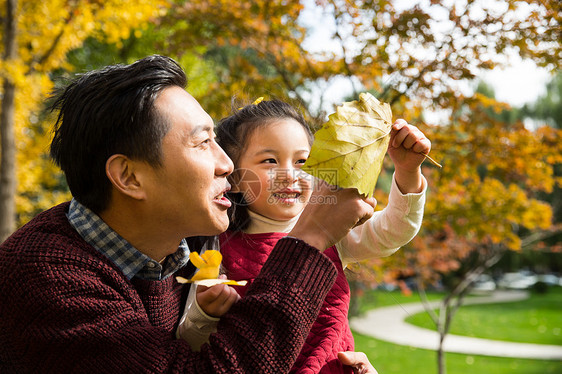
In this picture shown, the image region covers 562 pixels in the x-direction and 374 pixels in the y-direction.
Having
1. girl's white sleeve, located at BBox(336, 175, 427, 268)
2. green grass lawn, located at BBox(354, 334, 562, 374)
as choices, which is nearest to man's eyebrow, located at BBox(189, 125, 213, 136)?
girl's white sleeve, located at BBox(336, 175, 427, 268)

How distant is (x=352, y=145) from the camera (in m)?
1.14

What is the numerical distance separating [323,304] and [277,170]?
0.44 meters

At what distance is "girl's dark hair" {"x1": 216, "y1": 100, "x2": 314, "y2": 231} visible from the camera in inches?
66.2

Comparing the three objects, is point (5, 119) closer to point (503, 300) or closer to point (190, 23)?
point (190, 23)

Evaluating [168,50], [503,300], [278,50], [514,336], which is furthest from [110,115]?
[503,300]

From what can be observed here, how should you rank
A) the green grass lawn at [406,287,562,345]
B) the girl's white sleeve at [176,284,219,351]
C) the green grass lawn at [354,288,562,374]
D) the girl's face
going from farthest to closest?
the green grass lawn at [406,287,562,345] < the green grass lawn at [354,288,562,374] < the girl's face < the girl's white sleeve at [176,284,219,351]

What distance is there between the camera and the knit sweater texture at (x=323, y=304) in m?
1.34

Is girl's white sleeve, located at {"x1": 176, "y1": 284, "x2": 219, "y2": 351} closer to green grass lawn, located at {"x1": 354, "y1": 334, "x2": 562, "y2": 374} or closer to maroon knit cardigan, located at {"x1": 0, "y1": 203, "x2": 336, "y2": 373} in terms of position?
maroon knit cardigan, located at {"x1": 0, "y1": 203, "x2": 336, "y2": 373}

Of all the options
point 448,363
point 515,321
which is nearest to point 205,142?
point 448,363

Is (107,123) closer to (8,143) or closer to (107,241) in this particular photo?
(107,241)

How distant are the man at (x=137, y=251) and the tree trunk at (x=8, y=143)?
505cm

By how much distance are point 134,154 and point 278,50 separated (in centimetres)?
361

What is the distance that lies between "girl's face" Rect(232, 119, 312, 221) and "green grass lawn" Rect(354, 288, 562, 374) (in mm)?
430

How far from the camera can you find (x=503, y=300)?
71.3 ft
